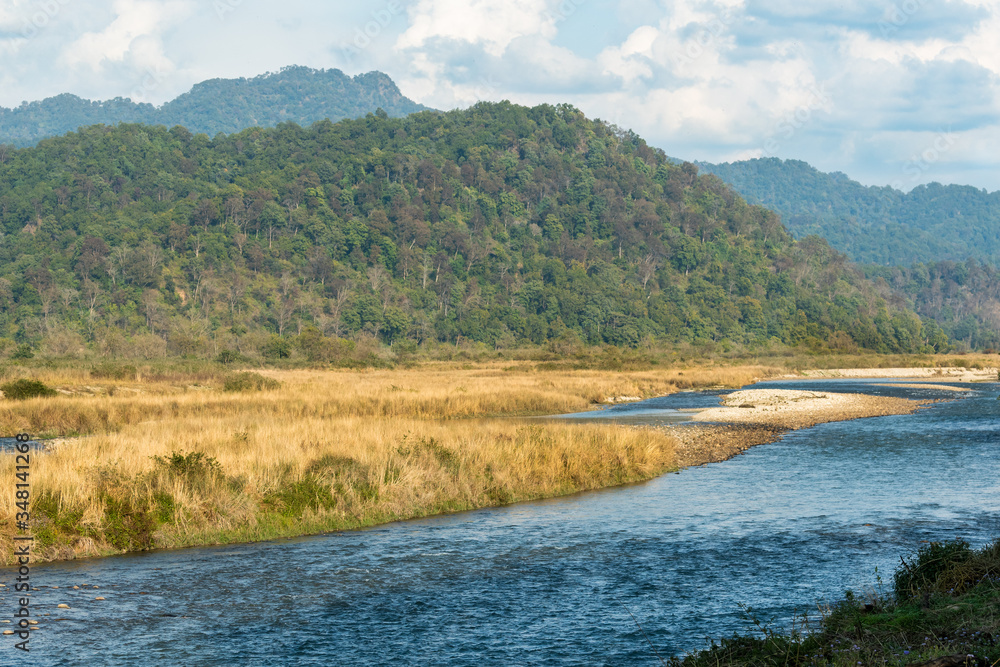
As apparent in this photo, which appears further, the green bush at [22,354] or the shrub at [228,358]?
the shrub at [228,358]

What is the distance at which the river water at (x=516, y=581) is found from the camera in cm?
1234

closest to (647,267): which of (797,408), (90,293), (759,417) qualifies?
(90,293)

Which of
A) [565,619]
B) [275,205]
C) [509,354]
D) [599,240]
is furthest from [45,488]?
[599,240]

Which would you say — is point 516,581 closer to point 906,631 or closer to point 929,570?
point 929,570

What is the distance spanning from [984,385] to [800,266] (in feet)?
388

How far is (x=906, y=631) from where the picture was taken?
10344 millimetres

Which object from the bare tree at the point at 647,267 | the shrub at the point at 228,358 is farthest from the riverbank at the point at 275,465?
the bare tree at the point at 647,267

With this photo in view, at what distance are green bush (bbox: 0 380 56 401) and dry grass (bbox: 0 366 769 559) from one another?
11.4ft

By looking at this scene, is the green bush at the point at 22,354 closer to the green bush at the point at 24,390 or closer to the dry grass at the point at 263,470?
the green bush at the point at 24,390

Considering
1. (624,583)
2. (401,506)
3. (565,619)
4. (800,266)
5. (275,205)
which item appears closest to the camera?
(565,619)

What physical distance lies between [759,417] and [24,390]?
119 feet

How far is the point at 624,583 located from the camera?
15469mm

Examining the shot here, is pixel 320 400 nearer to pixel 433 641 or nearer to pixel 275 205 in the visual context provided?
pixel 433 641

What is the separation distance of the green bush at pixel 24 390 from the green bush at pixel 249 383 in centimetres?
1061
